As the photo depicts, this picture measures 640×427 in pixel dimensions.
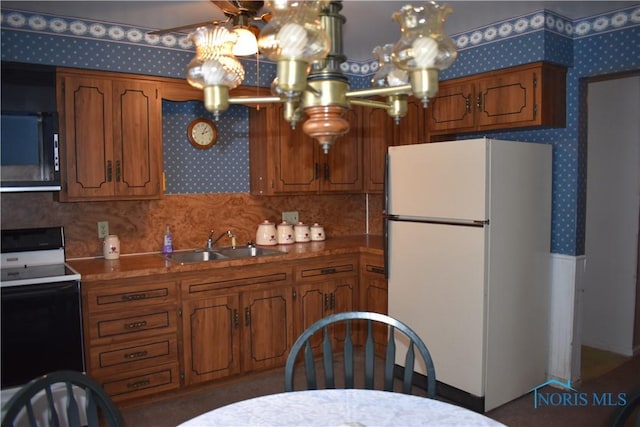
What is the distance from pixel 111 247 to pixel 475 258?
2.35 meters

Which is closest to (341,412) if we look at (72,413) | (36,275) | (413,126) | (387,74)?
(72,413)

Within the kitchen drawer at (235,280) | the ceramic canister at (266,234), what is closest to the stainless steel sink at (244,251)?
the ceramic canister at (266,234)

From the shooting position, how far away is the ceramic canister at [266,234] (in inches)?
158

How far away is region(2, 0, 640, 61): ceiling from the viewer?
9.50ft

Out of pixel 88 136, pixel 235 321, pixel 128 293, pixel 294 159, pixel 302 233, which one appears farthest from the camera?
pixel 302 233

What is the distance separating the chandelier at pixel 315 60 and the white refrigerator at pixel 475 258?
1.73 m

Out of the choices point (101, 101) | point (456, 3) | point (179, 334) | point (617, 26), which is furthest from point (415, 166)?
point (101, 101)

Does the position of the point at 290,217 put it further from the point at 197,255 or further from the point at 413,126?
the point at 413,126

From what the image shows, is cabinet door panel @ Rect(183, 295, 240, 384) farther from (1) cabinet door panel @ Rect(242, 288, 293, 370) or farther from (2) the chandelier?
(2) the chandelier

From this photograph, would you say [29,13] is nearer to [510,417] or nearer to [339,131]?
[339,131]

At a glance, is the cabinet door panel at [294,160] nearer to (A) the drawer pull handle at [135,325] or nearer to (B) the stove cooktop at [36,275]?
(A) the drawer pull handle at [135,325]

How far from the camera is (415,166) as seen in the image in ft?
10.4

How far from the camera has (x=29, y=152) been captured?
2.87 meters

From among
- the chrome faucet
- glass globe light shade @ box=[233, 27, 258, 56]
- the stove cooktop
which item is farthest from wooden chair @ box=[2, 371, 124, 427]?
the chrome faucet
